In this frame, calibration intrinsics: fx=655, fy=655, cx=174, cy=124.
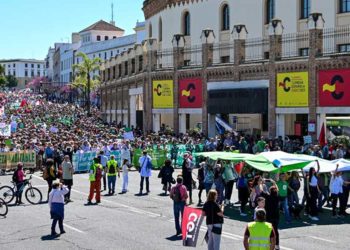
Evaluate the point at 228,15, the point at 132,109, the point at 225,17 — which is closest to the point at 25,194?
the point at 228,15

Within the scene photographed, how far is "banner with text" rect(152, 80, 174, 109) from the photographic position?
164 ft

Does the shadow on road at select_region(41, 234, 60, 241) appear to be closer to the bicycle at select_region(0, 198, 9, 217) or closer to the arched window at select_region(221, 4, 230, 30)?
the bicycle at select_region(0, 198, 9, 217)

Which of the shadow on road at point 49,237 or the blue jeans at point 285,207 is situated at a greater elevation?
the blue jeans at point 285,207

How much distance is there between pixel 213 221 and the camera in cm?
1374

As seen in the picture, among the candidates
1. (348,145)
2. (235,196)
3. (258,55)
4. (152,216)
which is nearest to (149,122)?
(258,55)

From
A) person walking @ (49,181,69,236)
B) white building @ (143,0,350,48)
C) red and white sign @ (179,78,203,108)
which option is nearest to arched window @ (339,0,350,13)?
white building @ (143,0,350,48)

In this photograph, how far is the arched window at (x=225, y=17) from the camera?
176ft

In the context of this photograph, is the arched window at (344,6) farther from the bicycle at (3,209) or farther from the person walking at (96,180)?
the bicycle at (3,209)

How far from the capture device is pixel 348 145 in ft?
109

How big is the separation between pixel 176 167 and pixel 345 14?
53.4 feet

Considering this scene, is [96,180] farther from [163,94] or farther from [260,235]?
[163,94]

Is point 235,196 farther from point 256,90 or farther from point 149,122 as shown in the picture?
point 149,122

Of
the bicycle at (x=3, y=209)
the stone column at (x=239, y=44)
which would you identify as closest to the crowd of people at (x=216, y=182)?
the bicycle at (x=3, y=209)

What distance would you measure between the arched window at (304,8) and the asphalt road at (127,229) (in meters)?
25.7
